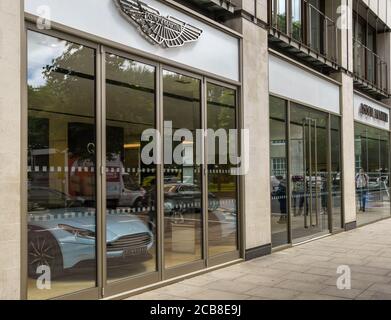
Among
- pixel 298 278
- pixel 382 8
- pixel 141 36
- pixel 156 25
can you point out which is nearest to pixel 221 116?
pixel 156 25

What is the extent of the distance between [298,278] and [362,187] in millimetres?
8877

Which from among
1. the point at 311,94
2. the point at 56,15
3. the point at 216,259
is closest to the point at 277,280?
the point at 216,259

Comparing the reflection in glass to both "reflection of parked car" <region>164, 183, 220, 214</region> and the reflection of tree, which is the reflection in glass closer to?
the reflection of tree

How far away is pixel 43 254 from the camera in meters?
5.35

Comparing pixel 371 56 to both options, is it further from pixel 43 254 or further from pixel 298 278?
pixel 43 254

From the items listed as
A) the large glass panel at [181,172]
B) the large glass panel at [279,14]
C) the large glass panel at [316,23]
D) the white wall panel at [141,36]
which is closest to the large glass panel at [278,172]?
the large glass panel at [279,14]

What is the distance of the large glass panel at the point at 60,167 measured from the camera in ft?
17.3

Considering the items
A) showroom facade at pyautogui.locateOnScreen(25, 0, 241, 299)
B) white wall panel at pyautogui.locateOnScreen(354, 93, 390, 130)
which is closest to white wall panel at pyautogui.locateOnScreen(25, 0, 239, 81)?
showroom facade at pyautogui.locateOnScreen(25, 0, 241, 299)

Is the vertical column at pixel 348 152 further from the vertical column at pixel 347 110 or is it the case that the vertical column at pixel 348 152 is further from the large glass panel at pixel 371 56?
the large glass panel at pixel 371 56

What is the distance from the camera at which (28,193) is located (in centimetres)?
512

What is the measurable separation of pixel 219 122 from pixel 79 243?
3.58 m

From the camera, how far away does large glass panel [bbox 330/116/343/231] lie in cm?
1310

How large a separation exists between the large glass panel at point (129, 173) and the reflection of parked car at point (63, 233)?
24mm

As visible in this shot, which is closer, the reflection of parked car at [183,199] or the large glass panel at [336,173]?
the reflection of parked car at [183,199]
